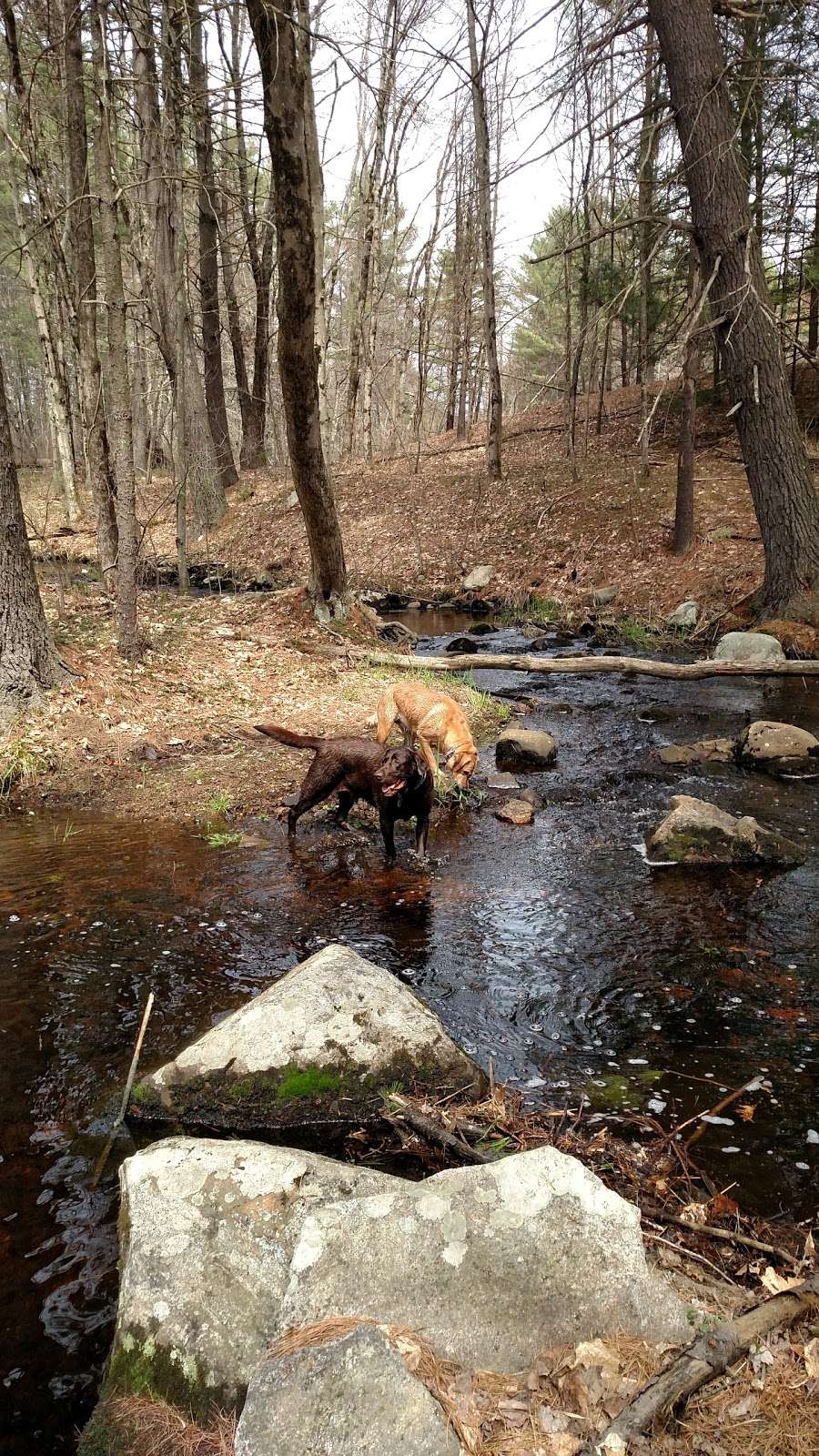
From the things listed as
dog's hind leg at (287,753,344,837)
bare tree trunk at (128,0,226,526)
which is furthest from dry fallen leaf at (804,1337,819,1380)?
bare tree trunk at (128,0,226,526)

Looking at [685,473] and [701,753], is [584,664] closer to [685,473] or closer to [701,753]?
[701,753]

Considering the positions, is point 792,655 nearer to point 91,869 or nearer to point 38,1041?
point 91,869

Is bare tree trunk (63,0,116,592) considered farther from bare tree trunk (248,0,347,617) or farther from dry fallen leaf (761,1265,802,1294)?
dry fallen leaf (761,1265,802,1294)

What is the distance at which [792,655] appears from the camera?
35.8ft

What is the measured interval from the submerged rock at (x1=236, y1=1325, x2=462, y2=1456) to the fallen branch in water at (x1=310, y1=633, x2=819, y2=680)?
876 cm

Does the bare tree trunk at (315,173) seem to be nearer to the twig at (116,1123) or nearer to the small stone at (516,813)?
the small stone at (516,813)

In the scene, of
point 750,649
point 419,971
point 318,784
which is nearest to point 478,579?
point 750,649

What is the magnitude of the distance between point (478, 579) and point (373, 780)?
1342 centimetres

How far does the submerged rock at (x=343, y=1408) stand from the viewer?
179cm

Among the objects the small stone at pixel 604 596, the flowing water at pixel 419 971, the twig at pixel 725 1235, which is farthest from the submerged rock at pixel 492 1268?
the small stone at pixel 604 596

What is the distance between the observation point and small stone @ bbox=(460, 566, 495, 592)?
18625 millimetres

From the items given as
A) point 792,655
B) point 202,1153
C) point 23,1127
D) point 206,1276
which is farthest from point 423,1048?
point 792,655

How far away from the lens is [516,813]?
23.8 feet

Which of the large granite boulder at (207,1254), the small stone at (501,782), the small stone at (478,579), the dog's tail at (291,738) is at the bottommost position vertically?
the small stone at (501,782)
